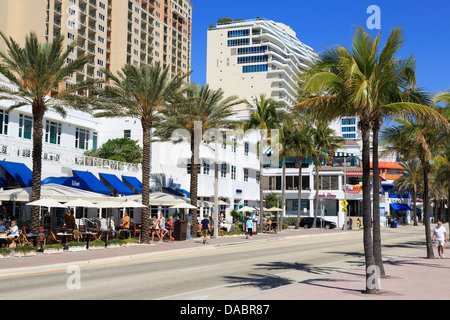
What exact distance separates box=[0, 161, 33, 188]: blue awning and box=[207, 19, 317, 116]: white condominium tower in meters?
95.1

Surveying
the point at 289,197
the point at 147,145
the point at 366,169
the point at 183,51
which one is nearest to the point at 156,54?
the point at 183,51

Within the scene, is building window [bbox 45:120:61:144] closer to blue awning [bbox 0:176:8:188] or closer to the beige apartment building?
blue awning [bbox 0:176:8:188]

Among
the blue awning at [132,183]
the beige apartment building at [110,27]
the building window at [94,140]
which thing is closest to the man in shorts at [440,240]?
the blue awning at [132,183]

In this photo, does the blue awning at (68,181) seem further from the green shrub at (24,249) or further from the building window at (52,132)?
the green shrub at (24,249)

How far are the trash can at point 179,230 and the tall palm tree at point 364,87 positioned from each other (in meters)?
19.2

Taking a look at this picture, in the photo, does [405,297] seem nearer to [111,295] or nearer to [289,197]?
[111,295]

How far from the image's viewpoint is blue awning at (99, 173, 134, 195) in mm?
39094

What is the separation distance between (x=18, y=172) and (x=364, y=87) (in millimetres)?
27006

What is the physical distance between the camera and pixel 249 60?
127 m

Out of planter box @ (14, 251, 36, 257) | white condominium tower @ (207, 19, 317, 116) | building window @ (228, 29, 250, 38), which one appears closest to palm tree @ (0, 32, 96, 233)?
planter box @ (14, 251, 36, 257)

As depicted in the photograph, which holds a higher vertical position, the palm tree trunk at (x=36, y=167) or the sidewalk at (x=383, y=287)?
the palm tree trunk at (x=36, y=167)

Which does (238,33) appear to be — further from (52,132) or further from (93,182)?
(93,182)

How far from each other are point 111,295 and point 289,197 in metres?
66.1

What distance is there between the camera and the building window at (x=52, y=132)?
135 ft
